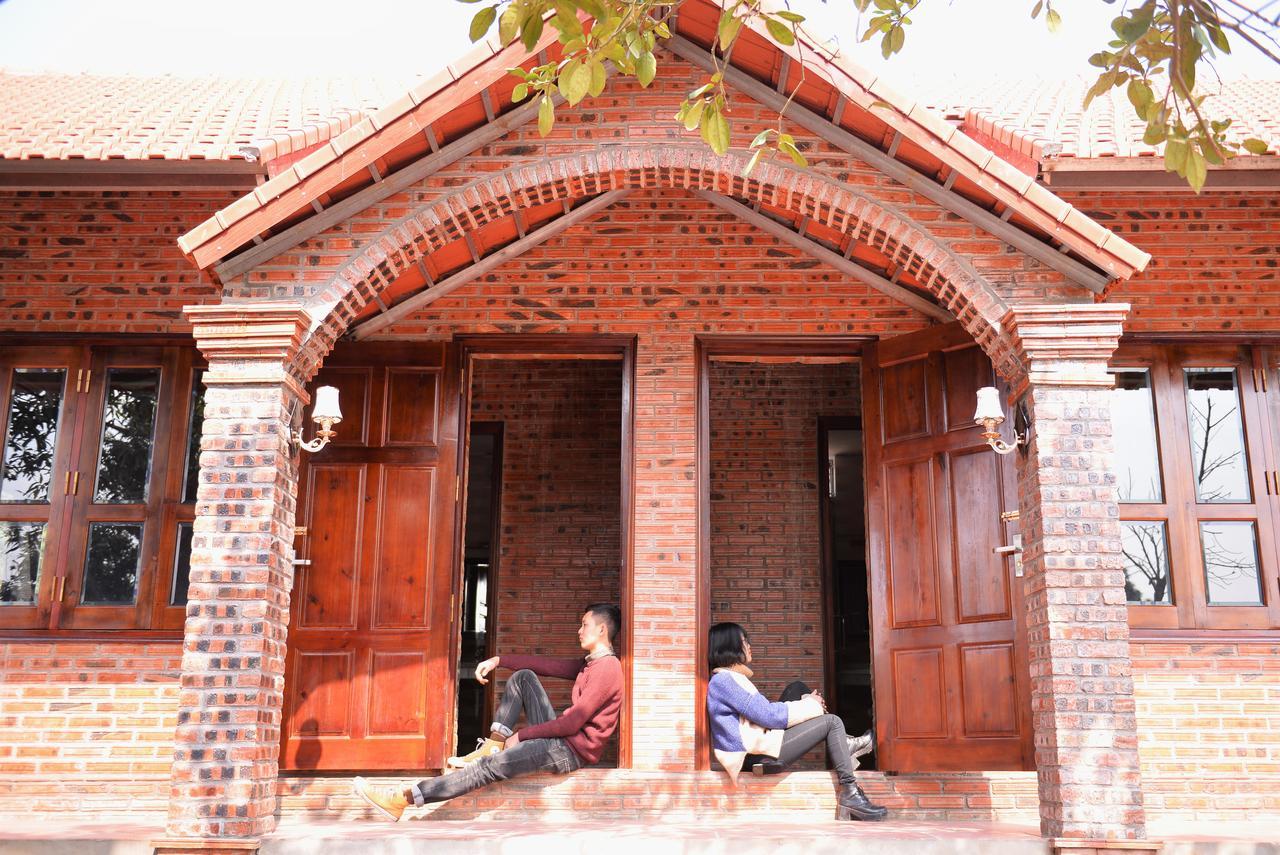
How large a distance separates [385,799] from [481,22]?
4.35 meters

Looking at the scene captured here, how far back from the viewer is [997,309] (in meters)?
6.25

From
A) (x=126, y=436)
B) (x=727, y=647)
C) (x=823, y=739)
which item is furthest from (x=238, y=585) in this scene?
(x=823, y=739)

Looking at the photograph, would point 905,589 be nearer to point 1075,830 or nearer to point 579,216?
point 1075,830

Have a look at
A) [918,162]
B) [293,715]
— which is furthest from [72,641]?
[918,162]

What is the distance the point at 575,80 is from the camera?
3.80m

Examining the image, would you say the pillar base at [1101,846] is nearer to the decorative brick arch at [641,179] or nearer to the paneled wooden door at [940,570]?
the paneled wooden door at [940,570]

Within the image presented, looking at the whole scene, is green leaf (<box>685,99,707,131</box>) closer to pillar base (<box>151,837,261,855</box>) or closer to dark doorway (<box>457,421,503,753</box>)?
pillar base (<box>151,837,261,855</box>)

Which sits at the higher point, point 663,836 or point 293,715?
point 293,715

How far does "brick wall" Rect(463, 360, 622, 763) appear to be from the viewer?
9.96 metres

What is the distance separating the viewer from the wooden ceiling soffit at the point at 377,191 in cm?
621

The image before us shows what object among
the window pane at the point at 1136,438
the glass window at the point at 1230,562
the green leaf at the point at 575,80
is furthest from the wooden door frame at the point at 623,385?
the green leaf at the point at 575,80

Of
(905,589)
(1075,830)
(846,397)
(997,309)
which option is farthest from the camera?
(846,397)

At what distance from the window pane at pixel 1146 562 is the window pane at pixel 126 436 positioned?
20.3 feet

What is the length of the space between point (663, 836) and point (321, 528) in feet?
10.1
